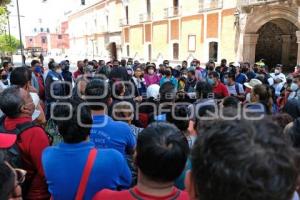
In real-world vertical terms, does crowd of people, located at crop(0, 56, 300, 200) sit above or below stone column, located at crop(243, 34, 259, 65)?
below

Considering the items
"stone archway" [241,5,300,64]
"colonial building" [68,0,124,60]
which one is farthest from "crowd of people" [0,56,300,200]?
"colonial building" [68,0,124,60]

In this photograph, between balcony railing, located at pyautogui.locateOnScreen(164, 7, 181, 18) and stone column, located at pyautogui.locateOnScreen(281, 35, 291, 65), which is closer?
stone column, located at pyautogui.locateOnScreen(281, 35, 291, 65)

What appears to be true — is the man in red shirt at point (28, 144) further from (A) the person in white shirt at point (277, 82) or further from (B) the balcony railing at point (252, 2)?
(B) the balcony railing at point (252, 2)

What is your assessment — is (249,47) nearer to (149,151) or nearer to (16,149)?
(16,149)

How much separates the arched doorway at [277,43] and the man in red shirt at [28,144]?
728 inches

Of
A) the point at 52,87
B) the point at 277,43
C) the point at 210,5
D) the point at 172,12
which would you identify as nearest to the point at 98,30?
the point at 172,12

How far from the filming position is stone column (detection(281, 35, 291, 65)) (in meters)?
19.3

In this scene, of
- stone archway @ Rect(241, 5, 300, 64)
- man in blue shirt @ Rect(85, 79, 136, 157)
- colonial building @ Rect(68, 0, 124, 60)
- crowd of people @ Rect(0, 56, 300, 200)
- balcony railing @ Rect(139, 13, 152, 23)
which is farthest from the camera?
colonial building @ Rect(68, 0, 124, 60)

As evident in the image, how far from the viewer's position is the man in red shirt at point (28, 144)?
2.45 metres

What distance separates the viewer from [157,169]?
1.64 metres

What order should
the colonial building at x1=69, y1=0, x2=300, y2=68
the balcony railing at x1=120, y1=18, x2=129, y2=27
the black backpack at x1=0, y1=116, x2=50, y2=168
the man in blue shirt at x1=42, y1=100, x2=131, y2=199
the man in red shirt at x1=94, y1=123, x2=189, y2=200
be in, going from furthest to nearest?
the balcony railing at x1=120, y1=18, x2=129, y2=27
the colonial building at x1=69, y1=0, x2=300, y2=68
the black backpack at x1=0, y1=116, x2=50, y2=168
the man in blue shirt at x1=42, y1=100, x2=131, y2=199
the man in red shirt at x1=94, y1=123, x2=189, y2=200

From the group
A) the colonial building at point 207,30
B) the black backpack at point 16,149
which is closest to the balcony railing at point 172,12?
the colonial building at point 207,30

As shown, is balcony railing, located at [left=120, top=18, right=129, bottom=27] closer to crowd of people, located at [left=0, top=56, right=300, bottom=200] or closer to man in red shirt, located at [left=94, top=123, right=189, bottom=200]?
crowd of people, located at [left=0, top=56, right=300, bottom=200]

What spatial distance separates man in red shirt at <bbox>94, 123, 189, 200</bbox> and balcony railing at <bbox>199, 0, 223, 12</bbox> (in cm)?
1931
